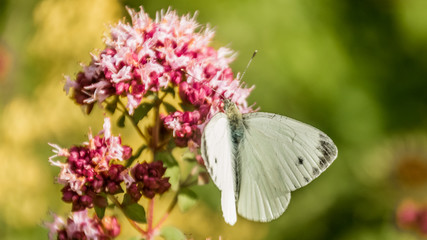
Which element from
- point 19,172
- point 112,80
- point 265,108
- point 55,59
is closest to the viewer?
point 112,80

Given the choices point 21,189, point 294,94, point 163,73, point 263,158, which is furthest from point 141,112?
point 294,94

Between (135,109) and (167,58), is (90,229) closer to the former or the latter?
(135,109)

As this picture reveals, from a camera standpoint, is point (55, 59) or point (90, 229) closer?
point (90, 229)

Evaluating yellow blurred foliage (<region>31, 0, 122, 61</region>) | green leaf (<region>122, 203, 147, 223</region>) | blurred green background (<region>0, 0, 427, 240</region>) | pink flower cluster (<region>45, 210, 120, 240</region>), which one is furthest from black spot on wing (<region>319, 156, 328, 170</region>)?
yellow blurred foliage (<region>31, 0, 122, 61</region>)

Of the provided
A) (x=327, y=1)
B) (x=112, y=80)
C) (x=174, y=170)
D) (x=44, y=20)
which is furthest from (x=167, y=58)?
(x=327, y=1)

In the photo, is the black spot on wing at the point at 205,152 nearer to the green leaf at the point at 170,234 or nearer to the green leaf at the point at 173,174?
the green leaf at the point at 173,174

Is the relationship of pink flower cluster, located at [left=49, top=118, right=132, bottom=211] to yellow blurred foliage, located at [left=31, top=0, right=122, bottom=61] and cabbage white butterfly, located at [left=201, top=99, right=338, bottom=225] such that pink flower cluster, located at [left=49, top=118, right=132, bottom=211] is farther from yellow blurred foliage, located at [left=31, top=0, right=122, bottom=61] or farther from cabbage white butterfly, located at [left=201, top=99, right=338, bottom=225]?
yellow blurred foliage, located at [left=31, top=0, right=122, bottom=61]
